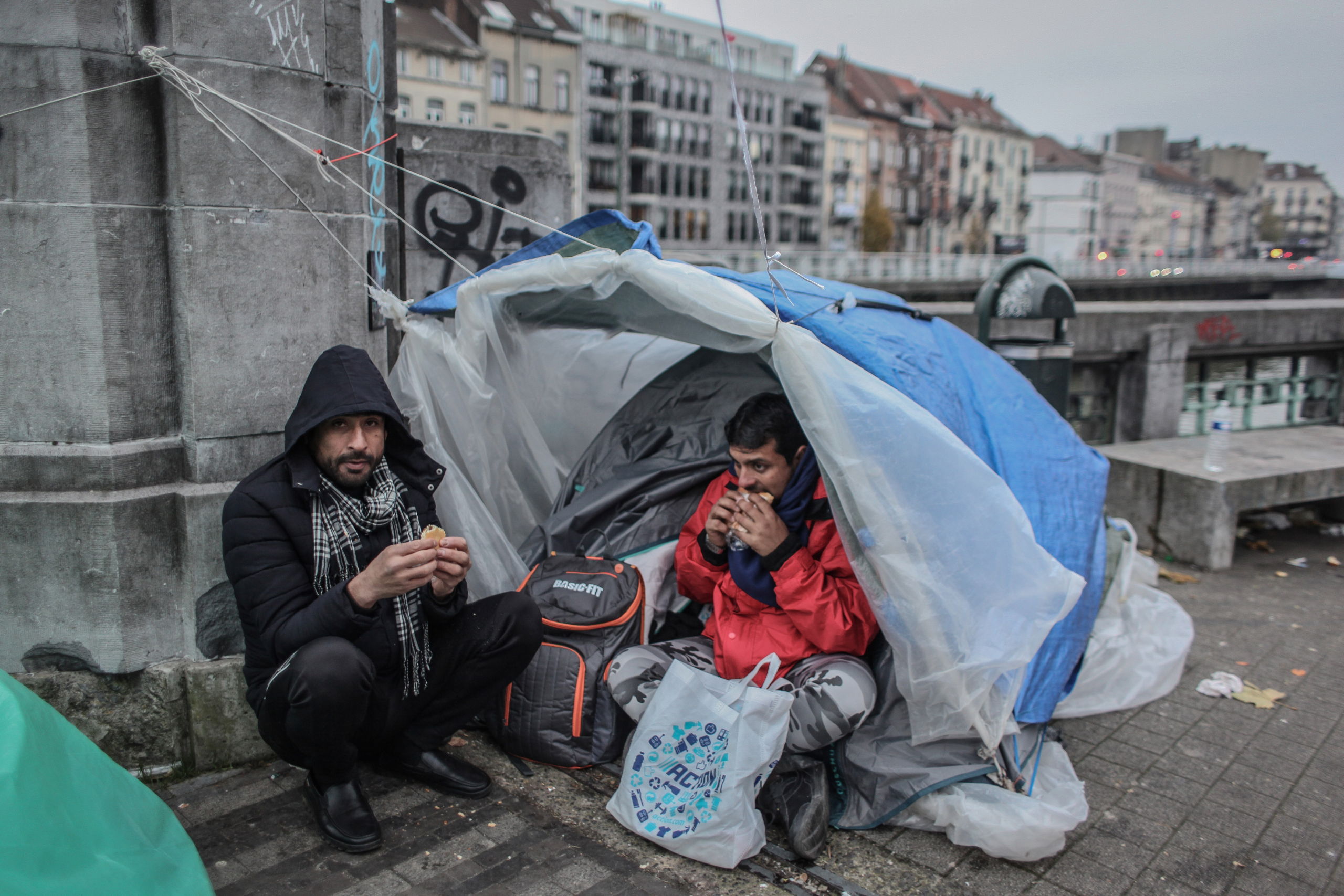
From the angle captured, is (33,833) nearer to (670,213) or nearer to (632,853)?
(632,853)

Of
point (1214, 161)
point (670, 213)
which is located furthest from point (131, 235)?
point (1214, 161)

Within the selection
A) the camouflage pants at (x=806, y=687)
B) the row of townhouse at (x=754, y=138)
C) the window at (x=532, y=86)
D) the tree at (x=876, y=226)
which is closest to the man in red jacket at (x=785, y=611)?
the camouflage pants at (x=806, y=687)

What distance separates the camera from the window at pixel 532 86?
4559 centimetres

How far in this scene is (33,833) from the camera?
1.53m

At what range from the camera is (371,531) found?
2754 mm

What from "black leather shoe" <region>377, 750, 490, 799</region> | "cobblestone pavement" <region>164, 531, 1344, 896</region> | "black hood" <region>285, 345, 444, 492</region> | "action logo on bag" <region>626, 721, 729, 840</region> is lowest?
"cobblestone pavement" <region>164, 531, 1344, 896</region>

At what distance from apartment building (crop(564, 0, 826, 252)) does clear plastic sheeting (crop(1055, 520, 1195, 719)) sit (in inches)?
1661

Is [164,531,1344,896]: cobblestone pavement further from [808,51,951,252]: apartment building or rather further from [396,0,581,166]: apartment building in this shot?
[808,51,951,252]: apartment building

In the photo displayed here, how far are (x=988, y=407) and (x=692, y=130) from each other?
53.0 meters

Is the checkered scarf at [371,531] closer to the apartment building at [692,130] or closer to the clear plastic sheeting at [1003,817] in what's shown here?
the clear plastic sheeting at [1003,817]

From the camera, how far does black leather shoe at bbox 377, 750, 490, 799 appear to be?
9.54ft

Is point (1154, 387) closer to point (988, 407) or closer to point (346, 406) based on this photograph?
point (988, 407)

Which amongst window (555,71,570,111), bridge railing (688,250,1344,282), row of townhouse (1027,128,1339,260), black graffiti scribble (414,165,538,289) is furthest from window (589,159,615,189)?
black graffiti scribble (414,165,538,289)

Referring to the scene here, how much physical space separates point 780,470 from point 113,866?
2.09 m
